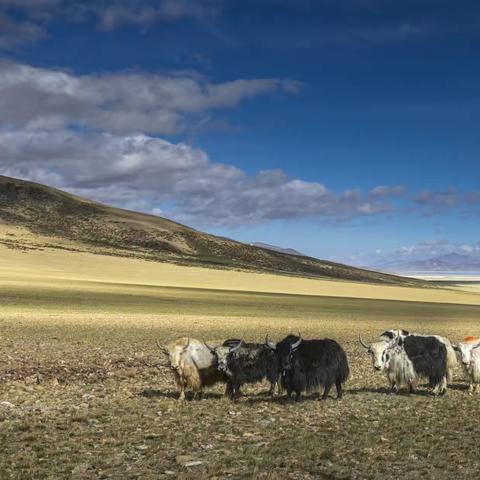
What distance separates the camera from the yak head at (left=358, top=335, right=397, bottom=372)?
51.9 feet

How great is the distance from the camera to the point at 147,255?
138000 millimetres

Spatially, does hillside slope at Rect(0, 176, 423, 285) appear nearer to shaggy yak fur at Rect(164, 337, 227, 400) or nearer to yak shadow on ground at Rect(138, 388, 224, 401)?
yak shadow on ground at Rect(138, 388, 224, 401)

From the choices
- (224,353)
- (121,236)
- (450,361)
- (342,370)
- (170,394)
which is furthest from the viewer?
(121,236)

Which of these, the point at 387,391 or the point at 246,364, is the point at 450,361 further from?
the point at 246,364

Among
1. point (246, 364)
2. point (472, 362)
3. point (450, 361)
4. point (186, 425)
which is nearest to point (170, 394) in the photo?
point (246, 364)

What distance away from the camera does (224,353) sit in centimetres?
1516

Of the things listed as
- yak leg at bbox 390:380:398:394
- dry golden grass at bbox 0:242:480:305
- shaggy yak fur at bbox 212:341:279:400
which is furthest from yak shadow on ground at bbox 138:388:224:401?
dry golden grass at bbox 0:242:480:305

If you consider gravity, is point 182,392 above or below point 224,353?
below

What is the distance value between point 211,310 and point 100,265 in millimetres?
61390

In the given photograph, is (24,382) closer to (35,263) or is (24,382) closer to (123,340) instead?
(123,340)

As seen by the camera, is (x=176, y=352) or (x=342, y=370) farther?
(x=342, y=370)

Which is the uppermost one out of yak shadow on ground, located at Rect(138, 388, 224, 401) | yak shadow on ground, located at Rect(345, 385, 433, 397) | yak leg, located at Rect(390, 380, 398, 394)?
yak leg, located at Rect(390, 380, 398, 394)

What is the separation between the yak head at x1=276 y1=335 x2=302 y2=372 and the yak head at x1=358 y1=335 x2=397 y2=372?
197cm

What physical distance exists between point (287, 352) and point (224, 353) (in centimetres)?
162
